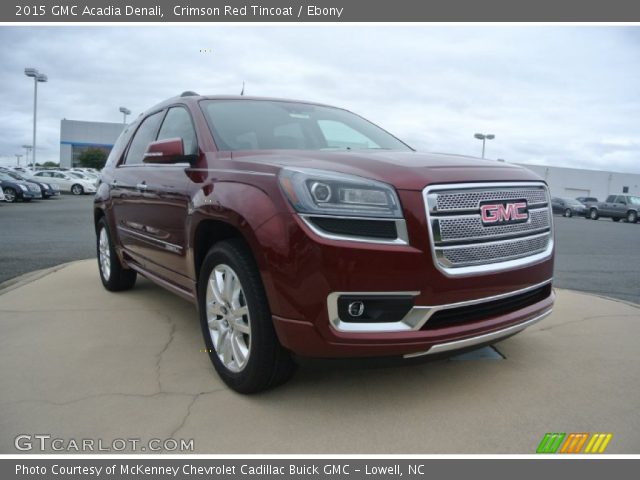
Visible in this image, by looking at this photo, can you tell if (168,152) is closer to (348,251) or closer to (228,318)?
(228,318)

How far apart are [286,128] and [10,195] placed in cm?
2408

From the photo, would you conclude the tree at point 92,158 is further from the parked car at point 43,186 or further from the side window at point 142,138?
the side window at point 142,138

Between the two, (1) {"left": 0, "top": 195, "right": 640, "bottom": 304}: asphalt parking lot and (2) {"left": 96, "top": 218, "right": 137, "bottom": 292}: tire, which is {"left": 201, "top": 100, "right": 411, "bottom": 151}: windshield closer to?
(2) {"left": 96, "top": 218, "right": 137, "bottom": 292}: tire

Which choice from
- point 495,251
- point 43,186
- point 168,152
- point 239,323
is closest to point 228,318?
point 239,323

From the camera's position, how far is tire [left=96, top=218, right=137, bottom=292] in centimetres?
517

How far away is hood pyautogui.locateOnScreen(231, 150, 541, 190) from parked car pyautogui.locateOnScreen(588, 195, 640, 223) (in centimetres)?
3134

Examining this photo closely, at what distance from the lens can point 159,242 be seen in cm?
382

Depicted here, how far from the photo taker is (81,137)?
262 feet

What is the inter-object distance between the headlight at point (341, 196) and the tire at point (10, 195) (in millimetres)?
24877

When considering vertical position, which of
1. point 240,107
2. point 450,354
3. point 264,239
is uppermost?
point 240,107

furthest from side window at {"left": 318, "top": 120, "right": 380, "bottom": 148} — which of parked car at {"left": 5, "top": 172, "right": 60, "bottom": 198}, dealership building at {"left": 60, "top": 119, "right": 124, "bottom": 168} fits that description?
dealership building at {"left": 60, "top": 119, "right": 124, "bottom": 168}
